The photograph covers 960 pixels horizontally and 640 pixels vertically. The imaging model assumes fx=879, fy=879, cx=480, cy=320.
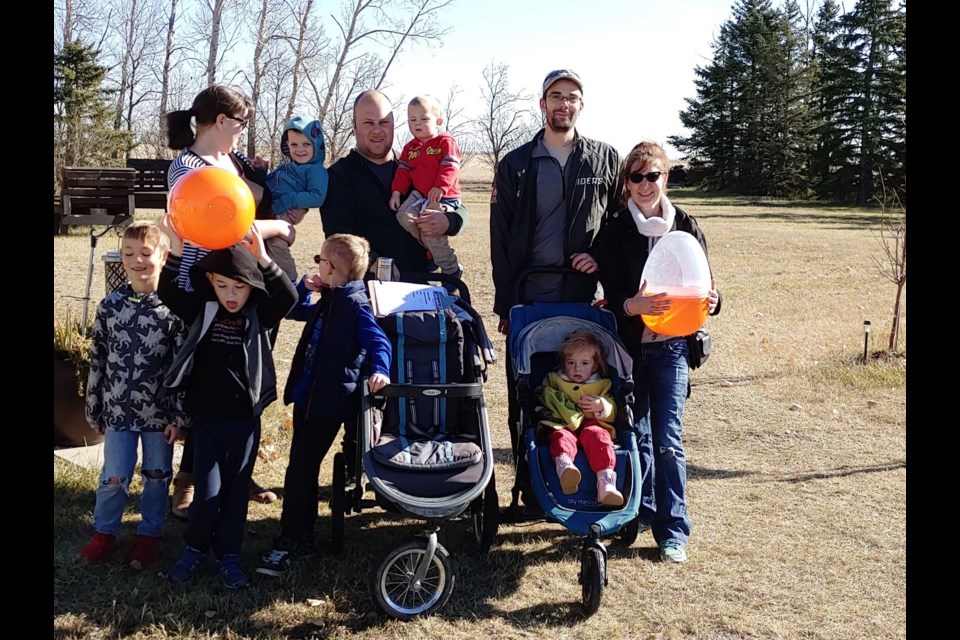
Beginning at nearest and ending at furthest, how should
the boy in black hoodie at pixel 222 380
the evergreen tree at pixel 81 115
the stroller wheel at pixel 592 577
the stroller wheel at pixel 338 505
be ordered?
the stroller wheel at pixel 592 577 → the boy in black hoodie at pixel 222 380 → the stroller wheel at pixel 338 505 → the evergreen tree at pixel 81 115

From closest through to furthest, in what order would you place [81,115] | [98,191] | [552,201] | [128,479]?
→ 1. [128,479]
2. [552,201]
3. [98,191]
4. [81,115]

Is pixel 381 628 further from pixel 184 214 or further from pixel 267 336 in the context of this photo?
pixel 184 214

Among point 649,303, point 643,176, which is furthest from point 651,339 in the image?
point 643,176

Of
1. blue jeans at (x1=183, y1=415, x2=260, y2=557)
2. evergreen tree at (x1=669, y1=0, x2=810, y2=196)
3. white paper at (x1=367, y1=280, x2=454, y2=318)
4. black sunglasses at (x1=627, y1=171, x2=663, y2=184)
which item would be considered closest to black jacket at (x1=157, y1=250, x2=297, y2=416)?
blue jeans at (x1=183, y1=415, x2=260, y2=557)

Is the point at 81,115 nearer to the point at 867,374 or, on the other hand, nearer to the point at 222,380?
the point at 867,374

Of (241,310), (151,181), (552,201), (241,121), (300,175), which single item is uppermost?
(151,181)

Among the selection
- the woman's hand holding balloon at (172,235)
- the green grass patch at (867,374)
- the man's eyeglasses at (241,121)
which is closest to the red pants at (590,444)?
the woman's hand holding balloon at (172,235)

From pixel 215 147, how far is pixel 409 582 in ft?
7.25

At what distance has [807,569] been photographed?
14.4 ft

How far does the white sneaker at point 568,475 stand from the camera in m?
3.97

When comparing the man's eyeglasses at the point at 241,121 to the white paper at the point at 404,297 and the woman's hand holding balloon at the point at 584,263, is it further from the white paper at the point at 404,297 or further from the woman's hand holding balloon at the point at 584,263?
the woman's hand holding balloon at the point at 584,263

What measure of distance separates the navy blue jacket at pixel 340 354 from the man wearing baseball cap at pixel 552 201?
2.76ft

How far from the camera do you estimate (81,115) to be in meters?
22.3
